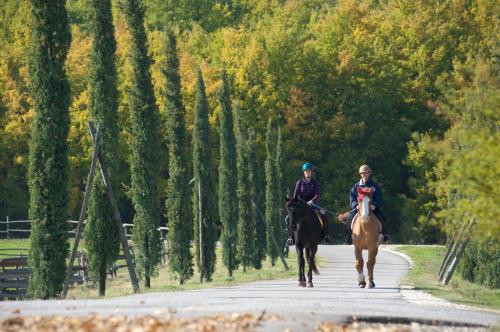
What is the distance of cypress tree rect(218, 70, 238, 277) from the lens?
49250 millimetres

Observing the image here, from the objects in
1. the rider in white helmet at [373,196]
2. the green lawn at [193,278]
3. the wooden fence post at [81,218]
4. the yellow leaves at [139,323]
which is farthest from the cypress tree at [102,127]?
the yellow leaves at [139,323]

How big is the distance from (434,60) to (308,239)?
197ft

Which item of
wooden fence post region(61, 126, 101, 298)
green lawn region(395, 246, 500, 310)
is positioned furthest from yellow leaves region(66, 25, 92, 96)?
wooden fence post region(61, 126, 101, 298)

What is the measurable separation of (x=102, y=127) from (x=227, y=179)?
14.5m

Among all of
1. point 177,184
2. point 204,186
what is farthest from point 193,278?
point 177,184

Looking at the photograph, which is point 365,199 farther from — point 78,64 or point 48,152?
point 78,64

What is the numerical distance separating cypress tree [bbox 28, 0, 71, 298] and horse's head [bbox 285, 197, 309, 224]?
6.76 m

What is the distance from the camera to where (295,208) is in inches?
1019

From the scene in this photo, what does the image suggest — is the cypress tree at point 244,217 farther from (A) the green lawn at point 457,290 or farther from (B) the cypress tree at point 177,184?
(B) the cypress tree at point 177,184

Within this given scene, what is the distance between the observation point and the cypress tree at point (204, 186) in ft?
145

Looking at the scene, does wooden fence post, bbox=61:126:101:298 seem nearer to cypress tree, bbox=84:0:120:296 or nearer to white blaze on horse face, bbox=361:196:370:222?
cypress tree, bbox=84:0:120:296

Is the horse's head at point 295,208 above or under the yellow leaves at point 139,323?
above

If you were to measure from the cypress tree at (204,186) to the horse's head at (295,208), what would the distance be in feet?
56.1

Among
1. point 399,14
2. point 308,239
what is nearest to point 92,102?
point 308,239
